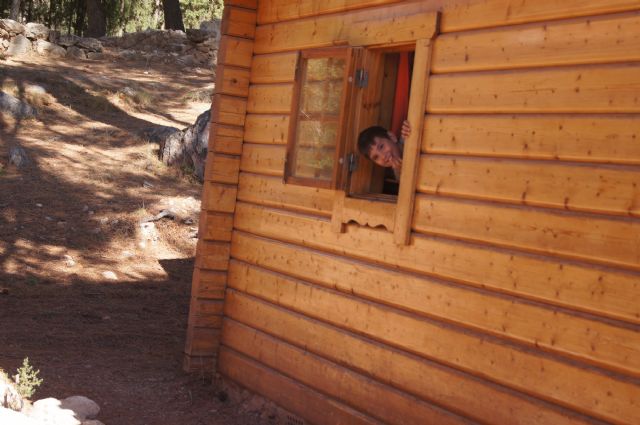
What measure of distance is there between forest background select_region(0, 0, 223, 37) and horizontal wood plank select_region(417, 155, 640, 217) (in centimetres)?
2127

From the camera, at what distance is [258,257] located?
6.72 meters

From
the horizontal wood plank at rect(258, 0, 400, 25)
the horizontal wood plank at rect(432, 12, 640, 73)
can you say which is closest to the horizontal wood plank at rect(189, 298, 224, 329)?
the horizontal wood plank at rect(258, 0, 400, 25)

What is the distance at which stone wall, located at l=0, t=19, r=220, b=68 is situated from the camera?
65.5ft

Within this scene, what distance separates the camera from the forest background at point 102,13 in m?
24.8

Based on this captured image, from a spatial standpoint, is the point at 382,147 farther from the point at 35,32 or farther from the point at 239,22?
the point at 35,32

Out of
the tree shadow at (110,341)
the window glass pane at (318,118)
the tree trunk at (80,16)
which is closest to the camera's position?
the window glass pane at (318,118)

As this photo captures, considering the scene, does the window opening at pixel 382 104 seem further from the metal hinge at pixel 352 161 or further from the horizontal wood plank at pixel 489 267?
the horizontal wood plank at pixel 489 267

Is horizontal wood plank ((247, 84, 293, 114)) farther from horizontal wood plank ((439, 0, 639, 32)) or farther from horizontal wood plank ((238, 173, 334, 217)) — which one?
horizontal wood plank ((439, 0, 639, 32))

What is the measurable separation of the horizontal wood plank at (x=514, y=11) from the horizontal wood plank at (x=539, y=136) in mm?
487

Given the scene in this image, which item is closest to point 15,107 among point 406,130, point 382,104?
point 382,104

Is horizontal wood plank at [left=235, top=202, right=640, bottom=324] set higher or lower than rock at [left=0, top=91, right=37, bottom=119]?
lower

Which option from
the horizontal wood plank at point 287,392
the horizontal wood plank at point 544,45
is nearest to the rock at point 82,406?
the horizontal wood plank at point 287,392

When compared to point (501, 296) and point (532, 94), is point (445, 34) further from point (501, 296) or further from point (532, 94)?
point (501, 296)

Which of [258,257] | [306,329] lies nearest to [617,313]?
[306,329]
